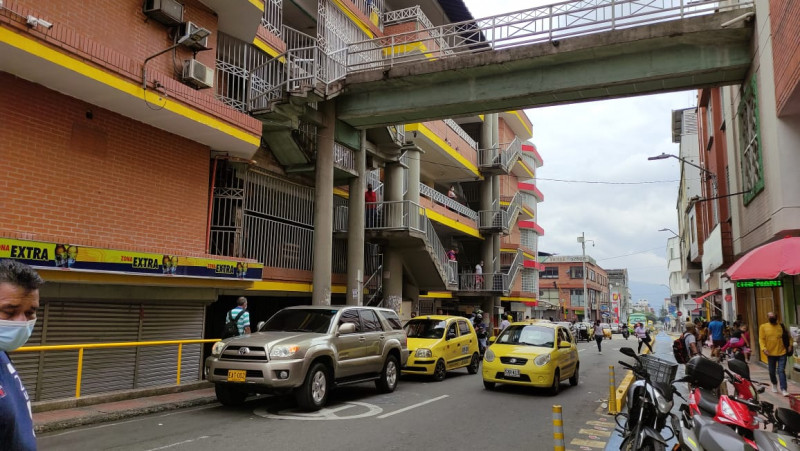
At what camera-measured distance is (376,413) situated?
9539 mm

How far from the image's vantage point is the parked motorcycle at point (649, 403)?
566 cm

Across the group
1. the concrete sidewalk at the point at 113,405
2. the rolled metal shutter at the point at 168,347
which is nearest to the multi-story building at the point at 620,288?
the rolled metal shutter at the point at 168,347

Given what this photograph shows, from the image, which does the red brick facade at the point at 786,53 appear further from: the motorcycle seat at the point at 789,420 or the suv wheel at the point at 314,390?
A: the suv wheel at the point at 314,390

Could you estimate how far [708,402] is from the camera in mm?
5660

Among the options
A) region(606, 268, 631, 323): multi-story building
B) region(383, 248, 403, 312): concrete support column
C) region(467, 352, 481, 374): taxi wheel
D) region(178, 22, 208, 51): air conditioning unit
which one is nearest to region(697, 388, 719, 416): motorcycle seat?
region(467, 352, 481, 374): taxi wheel

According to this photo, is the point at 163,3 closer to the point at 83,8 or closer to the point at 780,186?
the point at 83,8

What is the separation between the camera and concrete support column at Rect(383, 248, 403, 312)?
21188mm

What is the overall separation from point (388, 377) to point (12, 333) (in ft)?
32.8

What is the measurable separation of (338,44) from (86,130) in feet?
32.5

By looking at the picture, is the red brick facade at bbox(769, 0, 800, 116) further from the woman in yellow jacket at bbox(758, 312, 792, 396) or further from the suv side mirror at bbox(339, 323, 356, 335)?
the suv side mirror at bbox(339, 323, 356, 335)

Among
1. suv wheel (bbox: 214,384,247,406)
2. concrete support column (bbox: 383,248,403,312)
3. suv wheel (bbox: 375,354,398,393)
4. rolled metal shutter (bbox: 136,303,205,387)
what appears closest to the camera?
suv wheel (bbox: 214,384,247,406)

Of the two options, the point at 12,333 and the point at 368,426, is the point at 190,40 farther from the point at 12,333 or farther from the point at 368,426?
the point at 12,333

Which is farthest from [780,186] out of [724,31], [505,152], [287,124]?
[505,152]

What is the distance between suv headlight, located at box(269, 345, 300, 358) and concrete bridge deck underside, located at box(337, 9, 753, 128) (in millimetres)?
9778
